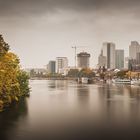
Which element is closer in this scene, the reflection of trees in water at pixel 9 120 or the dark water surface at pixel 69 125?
the dark water surface at pixel 69 125

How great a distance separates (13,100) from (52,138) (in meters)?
33.4

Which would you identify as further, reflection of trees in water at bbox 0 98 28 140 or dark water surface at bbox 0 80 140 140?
reflection of trees in water at bbox 0 98 28 140

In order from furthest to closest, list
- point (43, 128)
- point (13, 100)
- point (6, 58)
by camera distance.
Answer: point (13, 100) < point (6, 58) < point (43, 128)

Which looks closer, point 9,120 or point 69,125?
point 69,125

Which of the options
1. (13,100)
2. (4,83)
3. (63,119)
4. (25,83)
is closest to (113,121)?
(63,119)

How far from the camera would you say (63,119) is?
47.1 meters

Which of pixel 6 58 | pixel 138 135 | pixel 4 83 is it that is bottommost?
pixel 138 135

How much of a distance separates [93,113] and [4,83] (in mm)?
13913

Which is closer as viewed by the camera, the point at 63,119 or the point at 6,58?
the point at 63,119

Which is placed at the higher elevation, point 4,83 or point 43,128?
point 4,83

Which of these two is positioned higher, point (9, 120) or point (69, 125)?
point (9, 120)

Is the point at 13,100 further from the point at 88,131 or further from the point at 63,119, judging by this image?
the point at 88,131

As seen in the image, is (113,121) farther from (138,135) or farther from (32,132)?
(32,132)

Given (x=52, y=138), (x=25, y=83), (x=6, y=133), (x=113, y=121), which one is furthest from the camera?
(x=25, y=83)
